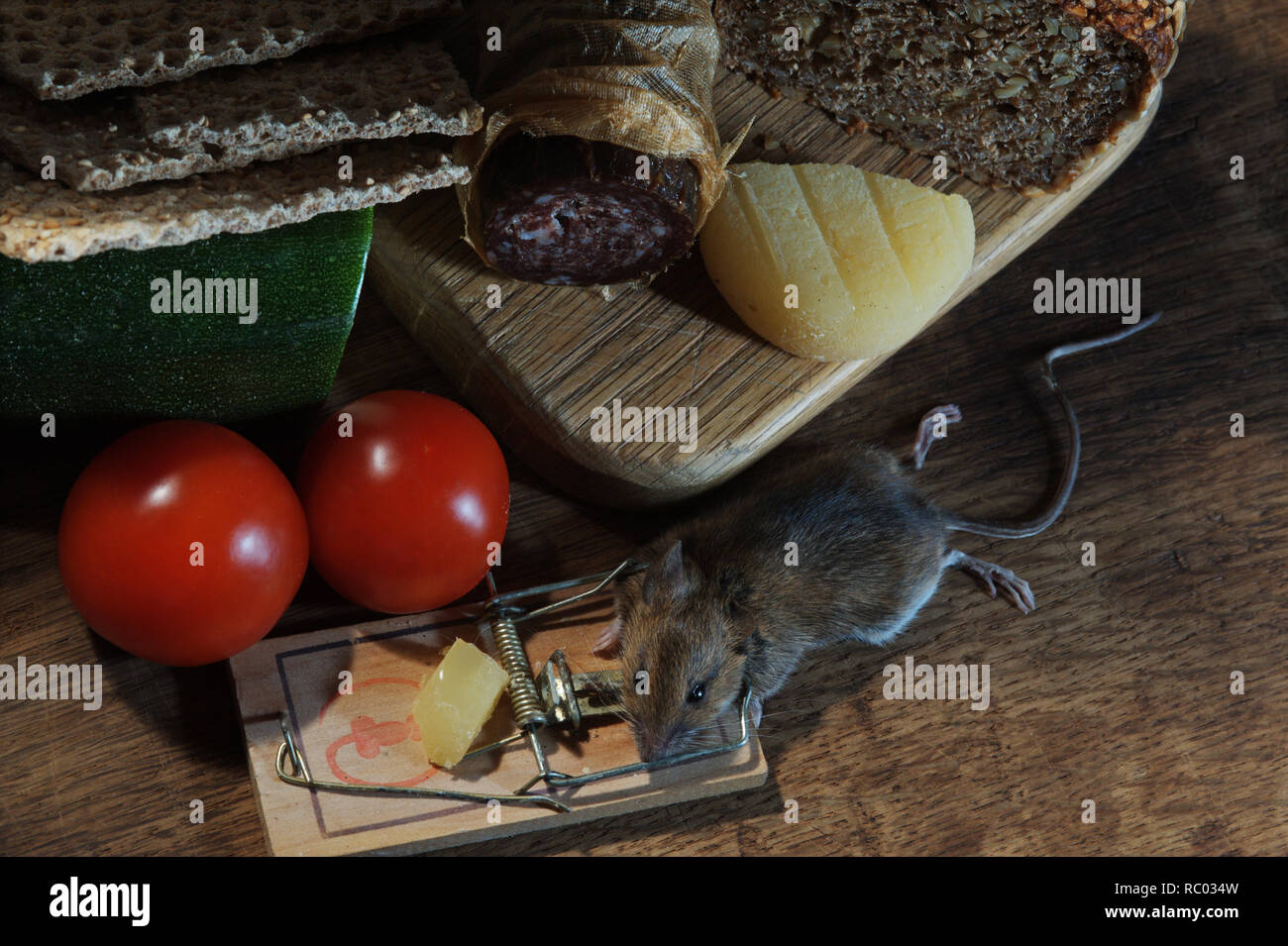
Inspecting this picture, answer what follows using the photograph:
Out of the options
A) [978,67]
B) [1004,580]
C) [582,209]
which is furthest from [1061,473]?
[582,209]

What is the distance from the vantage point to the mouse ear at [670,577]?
6.92 ft

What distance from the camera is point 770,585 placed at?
2162 mm

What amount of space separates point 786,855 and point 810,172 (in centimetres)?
120

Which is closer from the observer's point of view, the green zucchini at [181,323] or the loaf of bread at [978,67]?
the green zucchini at [181,323]

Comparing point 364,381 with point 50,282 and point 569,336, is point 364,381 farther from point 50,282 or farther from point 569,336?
point 50,282

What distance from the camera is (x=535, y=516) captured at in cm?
236

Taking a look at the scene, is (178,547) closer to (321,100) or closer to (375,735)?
(375,735)

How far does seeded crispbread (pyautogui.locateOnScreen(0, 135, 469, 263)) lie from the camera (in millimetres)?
1623

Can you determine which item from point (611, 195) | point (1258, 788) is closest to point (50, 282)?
point (611, 195)

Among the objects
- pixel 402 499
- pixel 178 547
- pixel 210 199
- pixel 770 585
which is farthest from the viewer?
pixel 770 585

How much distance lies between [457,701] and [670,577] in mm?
403

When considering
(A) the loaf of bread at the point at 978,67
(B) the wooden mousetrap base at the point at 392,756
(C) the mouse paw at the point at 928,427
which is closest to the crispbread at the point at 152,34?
(A) the loaf of bread at the point at 978,67

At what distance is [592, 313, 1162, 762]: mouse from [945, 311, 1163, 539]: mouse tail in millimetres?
17

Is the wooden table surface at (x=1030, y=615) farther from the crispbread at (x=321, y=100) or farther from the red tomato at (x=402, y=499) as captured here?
the crispbread at (x=321, y=100)
